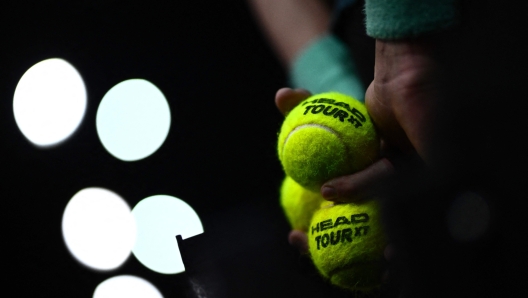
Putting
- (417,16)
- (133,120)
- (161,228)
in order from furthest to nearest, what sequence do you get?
(133,120) → (161,228) → (417,16)

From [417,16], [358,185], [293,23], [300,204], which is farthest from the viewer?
[293,23]

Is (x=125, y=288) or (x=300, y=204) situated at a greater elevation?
(x=300, y=204)

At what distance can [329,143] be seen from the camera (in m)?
0.62

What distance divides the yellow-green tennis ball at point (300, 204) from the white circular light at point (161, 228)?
1.71ft

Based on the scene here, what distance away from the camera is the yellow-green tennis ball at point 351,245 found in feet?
1.95

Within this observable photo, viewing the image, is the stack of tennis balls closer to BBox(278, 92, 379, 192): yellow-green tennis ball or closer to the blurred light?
BBox(278, 92, 379, 192): yellow-green tennis ball

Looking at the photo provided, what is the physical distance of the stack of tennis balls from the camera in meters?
0.60

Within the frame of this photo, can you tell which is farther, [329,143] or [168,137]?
[168,137]

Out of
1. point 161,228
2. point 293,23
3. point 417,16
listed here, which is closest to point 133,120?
point 161,228

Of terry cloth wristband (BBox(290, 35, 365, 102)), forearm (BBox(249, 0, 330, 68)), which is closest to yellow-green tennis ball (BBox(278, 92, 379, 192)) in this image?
terry cloth wristband (BBox(290, 35, 365, 102))

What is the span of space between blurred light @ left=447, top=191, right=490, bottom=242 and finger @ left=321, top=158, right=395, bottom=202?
20 cm

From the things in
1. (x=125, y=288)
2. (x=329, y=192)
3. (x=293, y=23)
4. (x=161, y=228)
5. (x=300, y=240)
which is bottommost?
(x=125, y=288)

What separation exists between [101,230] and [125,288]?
0.18 meters

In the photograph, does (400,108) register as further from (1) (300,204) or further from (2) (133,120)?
(2) (133,120)
